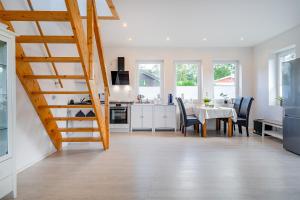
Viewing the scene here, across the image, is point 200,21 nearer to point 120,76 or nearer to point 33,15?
point 120,76

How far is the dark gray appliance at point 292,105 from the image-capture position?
4430 millimetres

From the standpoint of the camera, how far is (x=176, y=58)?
7.90 m

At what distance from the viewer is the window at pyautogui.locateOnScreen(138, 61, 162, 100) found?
8070 mm

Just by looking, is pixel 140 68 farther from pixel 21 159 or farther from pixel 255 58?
pixel 21 159

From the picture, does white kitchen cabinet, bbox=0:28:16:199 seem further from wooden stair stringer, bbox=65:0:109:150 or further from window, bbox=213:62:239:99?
window, bbox=213:62:239:99

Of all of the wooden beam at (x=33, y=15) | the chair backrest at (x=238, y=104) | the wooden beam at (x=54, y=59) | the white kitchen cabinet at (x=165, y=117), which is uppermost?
the wooden beam at (x=33, y=15)

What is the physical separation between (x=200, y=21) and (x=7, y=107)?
412cm

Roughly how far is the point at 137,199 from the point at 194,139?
A: 3.76 meters

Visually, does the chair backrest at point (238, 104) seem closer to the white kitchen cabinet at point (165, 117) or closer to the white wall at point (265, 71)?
the white wall at point (265, 71)

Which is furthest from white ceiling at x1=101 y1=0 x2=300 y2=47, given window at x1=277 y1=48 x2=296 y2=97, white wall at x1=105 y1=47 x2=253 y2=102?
window at x1=277 y1=48 x2=296 y2=97

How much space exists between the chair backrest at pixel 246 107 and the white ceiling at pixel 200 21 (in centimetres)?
164

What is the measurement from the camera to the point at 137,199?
8.39ft

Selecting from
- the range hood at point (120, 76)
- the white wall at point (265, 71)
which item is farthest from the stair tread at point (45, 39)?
the white wall at point (265, 71)

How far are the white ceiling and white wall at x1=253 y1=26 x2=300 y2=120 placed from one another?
0.21 metres
